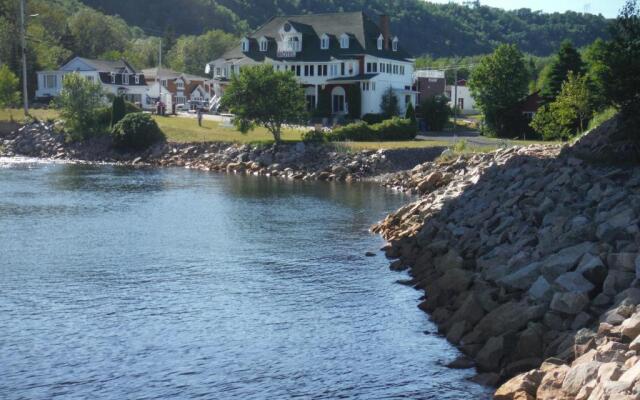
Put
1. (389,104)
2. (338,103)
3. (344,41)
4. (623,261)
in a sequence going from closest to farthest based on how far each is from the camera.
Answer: (623,261)
(389,104)
(338,103)
(344,41)

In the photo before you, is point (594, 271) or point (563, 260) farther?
point (563, 260)

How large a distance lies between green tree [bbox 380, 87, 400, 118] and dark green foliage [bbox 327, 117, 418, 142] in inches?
421

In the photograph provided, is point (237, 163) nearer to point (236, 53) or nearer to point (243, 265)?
point (236, 53)

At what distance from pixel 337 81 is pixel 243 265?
58607 mm

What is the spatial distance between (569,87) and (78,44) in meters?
93.6

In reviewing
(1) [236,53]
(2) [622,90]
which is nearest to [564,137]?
(2) [622,90]

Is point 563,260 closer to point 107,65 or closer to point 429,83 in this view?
point 429,83

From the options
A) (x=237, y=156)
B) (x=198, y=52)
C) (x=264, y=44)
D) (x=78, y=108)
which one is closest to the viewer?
(x=237, y=156)

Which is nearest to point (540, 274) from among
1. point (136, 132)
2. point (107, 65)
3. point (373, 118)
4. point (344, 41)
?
point (136, 132)

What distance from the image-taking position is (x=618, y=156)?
32219 mm

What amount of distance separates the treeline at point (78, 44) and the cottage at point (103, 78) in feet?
8.33

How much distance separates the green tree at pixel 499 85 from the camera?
7769cm

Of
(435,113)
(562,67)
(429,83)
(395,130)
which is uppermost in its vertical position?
(429,83)

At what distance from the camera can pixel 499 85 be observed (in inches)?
3113
